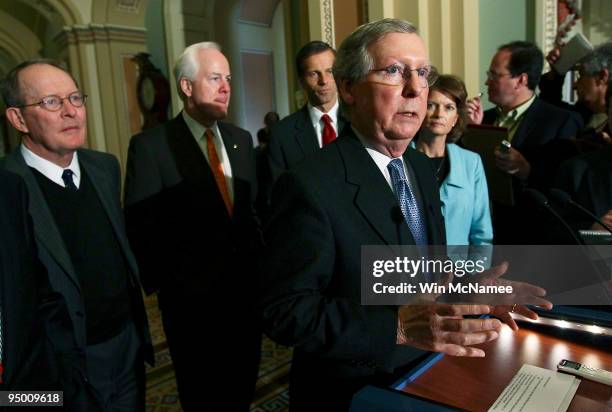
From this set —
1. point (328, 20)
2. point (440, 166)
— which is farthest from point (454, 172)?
point (328, 20)

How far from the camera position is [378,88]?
106 centimetres

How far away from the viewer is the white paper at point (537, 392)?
0.67 meters

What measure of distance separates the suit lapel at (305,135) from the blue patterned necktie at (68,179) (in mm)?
990

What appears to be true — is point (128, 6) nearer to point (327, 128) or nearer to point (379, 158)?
point (327, 128)

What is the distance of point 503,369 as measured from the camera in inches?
31.5

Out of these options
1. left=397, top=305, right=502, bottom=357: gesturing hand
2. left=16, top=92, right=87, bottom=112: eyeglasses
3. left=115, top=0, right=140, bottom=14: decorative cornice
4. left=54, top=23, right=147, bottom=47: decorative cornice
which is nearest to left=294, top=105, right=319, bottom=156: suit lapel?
left=16, top=92, right=87, bottom=112: eyeglasses

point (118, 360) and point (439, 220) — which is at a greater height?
point (439, 220)

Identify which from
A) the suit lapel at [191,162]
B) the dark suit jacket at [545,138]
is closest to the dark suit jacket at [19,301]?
the suit lapel at [191,162]

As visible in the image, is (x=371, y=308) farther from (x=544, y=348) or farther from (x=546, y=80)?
(x=546, y=80)

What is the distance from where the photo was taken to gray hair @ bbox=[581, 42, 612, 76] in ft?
6.63

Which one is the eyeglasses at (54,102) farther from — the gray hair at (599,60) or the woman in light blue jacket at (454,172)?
the gray hair at (599,60)

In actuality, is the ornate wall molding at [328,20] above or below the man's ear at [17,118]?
above

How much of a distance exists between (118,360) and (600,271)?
1.56 m

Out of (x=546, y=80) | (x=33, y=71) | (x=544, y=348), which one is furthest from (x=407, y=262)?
(x=546, y=80)
